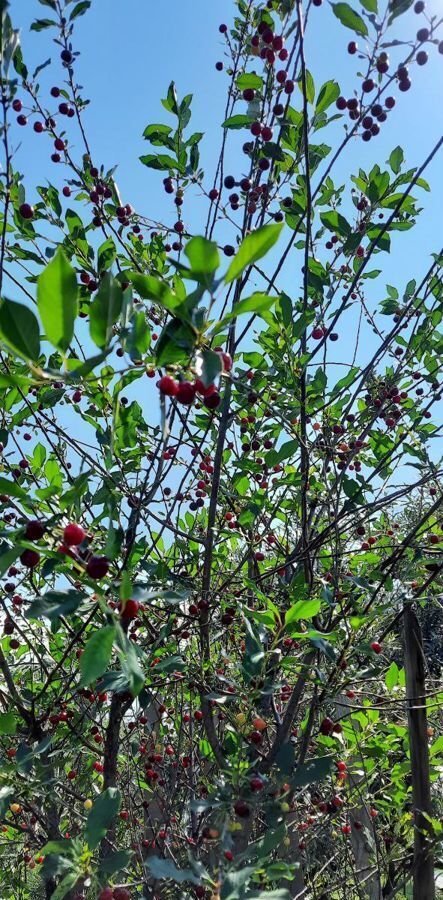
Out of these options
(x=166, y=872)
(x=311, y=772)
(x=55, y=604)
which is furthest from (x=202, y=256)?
(x=311, y=772)

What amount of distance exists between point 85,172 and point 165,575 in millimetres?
1520

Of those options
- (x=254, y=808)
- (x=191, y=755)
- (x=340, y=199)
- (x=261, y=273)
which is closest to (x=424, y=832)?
(x=254, y=808)

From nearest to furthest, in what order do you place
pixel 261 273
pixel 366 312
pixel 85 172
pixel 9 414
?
1. pixel 261 273
2. pixel 85 172
3. pixel 9 414
4. pixel 366 312

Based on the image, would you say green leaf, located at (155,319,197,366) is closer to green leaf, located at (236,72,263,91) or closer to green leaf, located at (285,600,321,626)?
green leaf, located at (285,600,321,626)

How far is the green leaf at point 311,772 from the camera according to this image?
1547 millimetres

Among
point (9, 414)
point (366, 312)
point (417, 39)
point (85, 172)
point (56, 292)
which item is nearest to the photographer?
point (56, 292)

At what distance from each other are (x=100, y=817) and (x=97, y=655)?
0.74 metres

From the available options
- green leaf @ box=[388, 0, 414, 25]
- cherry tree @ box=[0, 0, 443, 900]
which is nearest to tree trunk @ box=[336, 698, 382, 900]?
cherry tree @ box=[0, 0, 443, 900]

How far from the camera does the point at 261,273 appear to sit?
7.03 feet

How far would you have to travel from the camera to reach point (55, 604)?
3.29 feet

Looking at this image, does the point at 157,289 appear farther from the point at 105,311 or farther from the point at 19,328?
the point at 19,328

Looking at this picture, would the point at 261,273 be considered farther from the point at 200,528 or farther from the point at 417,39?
the point at 200,528

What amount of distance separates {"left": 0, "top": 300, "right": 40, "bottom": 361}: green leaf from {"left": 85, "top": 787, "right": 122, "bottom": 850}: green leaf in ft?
3.24

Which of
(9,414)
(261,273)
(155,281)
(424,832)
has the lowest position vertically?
(424,832)
